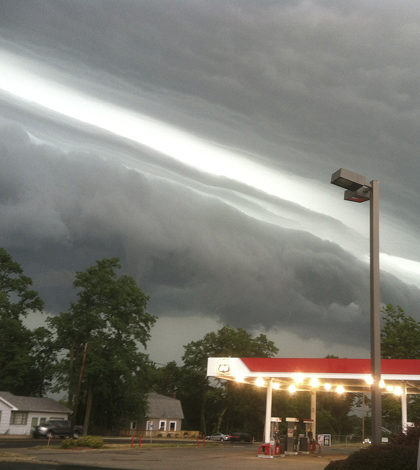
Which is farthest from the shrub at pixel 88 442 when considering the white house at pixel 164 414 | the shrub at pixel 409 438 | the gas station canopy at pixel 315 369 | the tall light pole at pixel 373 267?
the white house at pixel 164 414

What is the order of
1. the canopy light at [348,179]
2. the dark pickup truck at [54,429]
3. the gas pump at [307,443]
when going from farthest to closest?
1. the dark pickup truck at [54,429]
2. the gas pump at [307,443]
3. the canopy light at [348,179]

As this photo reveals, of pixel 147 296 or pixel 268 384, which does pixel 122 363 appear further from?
pixel 268 384

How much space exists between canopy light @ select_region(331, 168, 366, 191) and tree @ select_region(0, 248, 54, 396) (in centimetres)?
5597

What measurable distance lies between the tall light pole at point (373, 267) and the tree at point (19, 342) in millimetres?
55790

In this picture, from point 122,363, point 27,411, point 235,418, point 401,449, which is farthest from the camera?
point 235,418

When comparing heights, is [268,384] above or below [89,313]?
below

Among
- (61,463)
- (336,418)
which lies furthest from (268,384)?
(336,418)

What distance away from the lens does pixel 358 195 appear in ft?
41.4

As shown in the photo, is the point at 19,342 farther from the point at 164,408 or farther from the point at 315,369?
the point at 315,369

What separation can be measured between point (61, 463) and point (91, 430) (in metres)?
47.2

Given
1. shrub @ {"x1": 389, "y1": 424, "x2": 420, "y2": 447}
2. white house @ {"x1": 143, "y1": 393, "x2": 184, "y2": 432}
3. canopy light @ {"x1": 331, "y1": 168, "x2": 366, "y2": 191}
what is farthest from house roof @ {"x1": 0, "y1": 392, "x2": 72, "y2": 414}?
canopy light @ {"x1": 331, "y1": 168, "x2": 366, "y2": 191}

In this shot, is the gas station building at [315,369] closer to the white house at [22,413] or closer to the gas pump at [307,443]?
the gas pump at [307,443]

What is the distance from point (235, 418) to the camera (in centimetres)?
8188

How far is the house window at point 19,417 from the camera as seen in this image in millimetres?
54172
